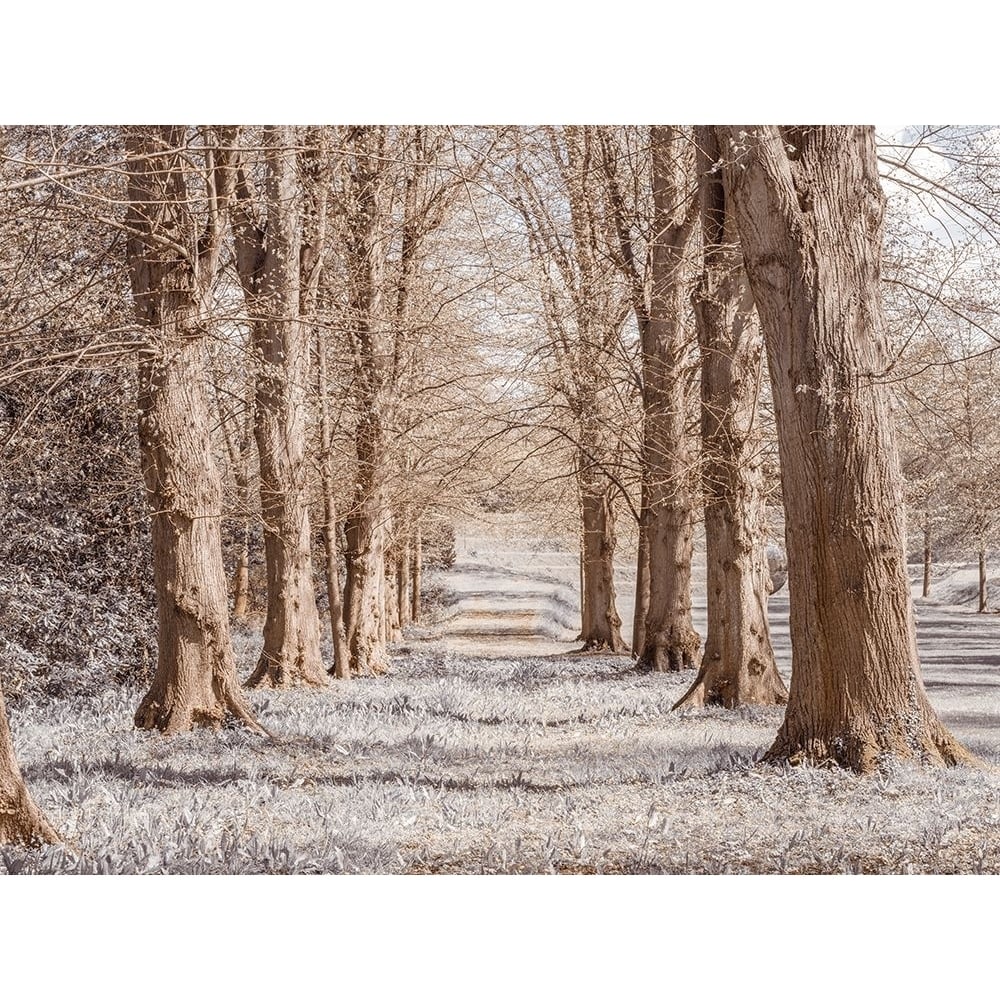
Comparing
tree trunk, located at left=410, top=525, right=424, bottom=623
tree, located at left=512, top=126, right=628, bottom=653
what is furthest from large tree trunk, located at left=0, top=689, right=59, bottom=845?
tree trunk, located at left=410, top=525, right=424, bottom=623

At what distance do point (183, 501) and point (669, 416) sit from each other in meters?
3.91

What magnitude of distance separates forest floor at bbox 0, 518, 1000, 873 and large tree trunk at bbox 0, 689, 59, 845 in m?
0.11

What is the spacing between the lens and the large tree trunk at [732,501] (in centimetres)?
713

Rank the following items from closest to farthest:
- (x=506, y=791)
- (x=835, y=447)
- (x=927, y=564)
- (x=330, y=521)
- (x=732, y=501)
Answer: (x=835, y=447) → (x=506, y=791) → (x=927, y=564) → (x=732, y=501) → (x=330, y=521)

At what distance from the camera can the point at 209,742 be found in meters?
6.00

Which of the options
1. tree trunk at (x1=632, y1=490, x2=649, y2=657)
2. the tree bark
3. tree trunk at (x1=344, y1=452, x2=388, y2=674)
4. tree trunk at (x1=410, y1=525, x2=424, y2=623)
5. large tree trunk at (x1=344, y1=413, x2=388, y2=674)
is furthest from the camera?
tree trunk at (x1=410, y1=525, x2=424, y2=623)

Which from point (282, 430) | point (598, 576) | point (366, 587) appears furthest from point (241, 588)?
point (598, 576)

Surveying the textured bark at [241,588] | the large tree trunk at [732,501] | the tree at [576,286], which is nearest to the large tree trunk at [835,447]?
the large tree trunk at [732,501]

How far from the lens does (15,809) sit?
426 cm

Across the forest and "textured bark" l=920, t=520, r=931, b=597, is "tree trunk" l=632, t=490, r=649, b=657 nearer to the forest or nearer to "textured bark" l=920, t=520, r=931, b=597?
the forest

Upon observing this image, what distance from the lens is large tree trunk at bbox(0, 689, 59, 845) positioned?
4098mm

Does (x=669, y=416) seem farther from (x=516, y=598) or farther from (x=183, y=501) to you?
(x=183, y=501)

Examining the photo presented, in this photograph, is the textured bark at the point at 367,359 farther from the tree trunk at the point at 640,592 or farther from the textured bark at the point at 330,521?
the tree trunk at the point at 640,592
